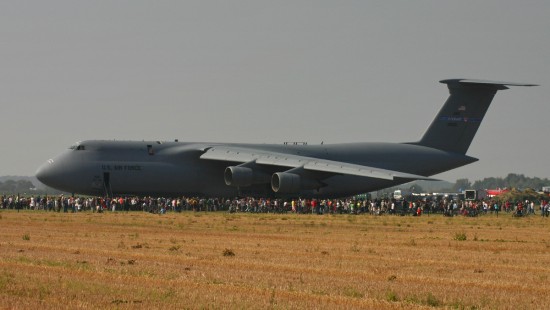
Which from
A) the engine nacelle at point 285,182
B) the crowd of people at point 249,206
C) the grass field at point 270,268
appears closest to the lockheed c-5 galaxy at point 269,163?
the engine nacelle at point 285,182

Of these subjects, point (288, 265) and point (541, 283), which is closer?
point (541, 283)

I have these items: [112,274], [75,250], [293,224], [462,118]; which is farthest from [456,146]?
[112,274]

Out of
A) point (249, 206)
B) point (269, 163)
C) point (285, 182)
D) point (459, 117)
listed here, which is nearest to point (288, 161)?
point (269, 163)

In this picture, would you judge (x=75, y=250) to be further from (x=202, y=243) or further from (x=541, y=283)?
(x=541, y=283)

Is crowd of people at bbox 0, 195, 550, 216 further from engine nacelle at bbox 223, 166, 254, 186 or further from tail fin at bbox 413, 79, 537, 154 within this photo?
tail fin at bbox 413, 79, 537, 154

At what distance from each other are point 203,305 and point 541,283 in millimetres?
7028

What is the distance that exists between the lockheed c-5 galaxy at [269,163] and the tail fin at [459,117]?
0.07 m

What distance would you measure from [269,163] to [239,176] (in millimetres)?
2108

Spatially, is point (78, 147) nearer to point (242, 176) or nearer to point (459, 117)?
point (242, 176)

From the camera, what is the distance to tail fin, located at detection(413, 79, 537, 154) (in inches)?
2832

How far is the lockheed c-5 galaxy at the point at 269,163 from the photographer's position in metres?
61.1

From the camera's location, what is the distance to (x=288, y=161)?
6216cm

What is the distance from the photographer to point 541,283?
18188 mm

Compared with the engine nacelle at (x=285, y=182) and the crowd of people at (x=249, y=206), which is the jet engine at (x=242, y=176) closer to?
the crowd of people at (x=249, y=206)
